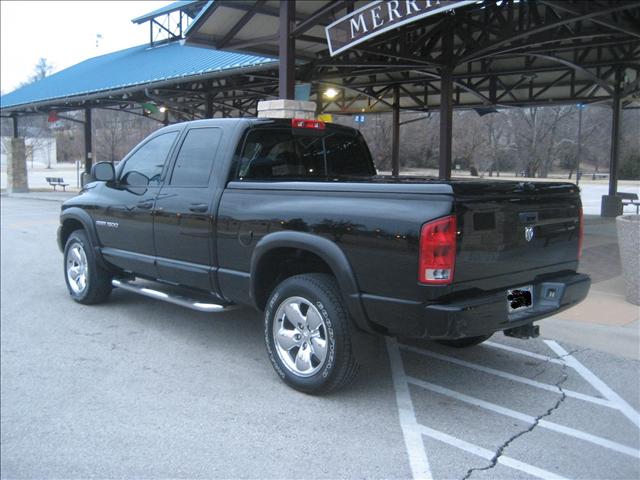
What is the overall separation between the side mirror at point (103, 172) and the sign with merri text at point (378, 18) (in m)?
4.39

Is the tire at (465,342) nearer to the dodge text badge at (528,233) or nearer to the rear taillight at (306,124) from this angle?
the dodge text badge at (528,233)

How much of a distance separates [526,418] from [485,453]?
2.10 ft

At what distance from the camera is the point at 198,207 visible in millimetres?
5168

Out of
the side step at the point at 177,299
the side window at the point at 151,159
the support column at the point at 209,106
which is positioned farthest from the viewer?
the support column at the point at 209,106

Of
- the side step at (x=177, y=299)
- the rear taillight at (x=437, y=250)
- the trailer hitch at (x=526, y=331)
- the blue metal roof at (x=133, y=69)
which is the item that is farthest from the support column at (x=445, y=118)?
the rear taillight at (x=437, y=250)

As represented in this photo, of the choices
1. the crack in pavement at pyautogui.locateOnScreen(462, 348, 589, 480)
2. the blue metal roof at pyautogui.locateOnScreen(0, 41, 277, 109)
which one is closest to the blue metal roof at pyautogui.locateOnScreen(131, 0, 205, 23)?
the blue metal roof at pyautogui.locateOnScreen(0, 41, 277, 109)

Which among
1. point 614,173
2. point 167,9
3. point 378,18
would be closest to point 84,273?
point 378,18

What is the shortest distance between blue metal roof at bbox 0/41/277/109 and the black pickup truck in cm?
790

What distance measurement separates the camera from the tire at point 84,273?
682 centimetres

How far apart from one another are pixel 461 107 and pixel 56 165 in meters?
74.5

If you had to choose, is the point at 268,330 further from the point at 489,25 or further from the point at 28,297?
the point at 489,25

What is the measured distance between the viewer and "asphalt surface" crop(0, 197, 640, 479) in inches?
137

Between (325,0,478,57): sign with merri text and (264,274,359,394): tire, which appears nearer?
(264,274,359,394): tire

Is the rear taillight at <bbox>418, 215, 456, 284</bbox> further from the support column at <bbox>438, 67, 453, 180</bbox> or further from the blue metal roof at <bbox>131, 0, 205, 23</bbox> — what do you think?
the blue metal roof at <bbox>131, 0, 205, 23</bbox>
